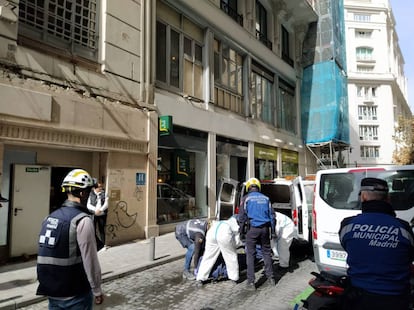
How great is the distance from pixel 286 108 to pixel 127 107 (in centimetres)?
1489

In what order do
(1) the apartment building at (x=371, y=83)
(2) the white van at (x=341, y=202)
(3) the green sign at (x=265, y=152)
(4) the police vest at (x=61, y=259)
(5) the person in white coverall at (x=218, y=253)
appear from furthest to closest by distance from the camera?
(1) the apartment building at (x=371, y=83), (3) the green sign at (x=265, y=152), (5) the person in white coverall at (x=218, y=253), (2) the white van at (x=341, y=202), (4) the police vest at (x=61, y=259)

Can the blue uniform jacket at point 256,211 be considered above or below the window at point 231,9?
below

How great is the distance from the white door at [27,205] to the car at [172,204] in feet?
12.4

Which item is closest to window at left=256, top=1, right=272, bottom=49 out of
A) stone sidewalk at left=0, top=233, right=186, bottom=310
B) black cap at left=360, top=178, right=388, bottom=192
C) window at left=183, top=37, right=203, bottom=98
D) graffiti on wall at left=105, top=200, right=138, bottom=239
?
window at left=183, top=37, right=203, bottom=98

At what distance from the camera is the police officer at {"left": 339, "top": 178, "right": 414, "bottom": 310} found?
90.4 inches

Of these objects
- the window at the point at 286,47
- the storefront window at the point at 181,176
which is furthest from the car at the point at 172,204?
the window at the point at 286,47

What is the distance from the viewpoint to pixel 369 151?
55.0m

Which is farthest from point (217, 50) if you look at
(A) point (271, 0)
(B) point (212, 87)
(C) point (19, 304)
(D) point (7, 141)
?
(C) point (19, 304)

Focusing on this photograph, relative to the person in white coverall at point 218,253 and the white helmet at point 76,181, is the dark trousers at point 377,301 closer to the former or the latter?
the white helmet at point 76,181

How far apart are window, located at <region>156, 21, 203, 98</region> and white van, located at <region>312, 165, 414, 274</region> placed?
7.81 metres

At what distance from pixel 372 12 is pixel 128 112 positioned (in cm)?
6332

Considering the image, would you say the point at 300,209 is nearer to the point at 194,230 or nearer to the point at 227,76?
the point at 194,230

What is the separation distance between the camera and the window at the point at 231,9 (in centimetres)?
1573

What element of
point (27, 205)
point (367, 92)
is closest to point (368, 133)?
point (367, 92)
